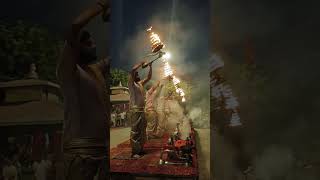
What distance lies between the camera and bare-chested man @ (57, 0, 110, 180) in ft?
10.6

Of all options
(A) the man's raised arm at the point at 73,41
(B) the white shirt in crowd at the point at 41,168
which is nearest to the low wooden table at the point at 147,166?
(B) the white shirt in crowd at the point at 41,168

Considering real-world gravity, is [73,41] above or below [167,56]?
above

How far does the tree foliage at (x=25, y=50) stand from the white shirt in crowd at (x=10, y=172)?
2.43 feet

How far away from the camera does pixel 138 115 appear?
3.19 metres

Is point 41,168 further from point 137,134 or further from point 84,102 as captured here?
point 137,134

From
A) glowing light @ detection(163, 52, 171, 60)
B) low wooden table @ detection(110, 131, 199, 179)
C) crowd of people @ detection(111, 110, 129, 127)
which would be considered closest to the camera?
low wooden table @ detection(110, 131, 199, 179)

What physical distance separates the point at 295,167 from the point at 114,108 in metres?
1.45

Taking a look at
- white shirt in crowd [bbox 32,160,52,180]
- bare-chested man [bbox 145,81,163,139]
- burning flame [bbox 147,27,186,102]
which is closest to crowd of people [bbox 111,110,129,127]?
bare-chested man [bbox 145,81,163,139]

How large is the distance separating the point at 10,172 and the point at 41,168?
0.25m

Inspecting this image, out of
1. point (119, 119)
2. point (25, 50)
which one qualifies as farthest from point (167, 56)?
point (25, 50)

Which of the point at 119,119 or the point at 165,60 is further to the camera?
the point at 119,119

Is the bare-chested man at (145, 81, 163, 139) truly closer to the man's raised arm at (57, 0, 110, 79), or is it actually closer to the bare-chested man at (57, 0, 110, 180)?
the bare-chested man at (57, 0, 110, 180)

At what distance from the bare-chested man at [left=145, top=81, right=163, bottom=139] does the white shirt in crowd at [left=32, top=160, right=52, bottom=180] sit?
879 millimetres

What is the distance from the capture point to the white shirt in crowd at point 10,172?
328cm
